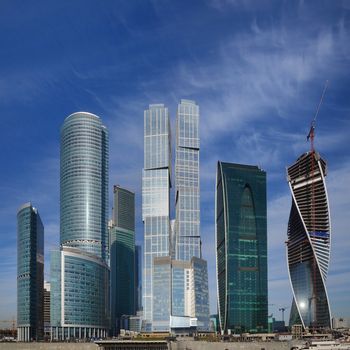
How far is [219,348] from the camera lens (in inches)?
7146

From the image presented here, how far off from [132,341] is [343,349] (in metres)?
54.6

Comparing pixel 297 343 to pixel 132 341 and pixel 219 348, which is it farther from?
pixel 132 341

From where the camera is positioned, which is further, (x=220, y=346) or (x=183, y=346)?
(x=183, y=346)

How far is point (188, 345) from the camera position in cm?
18588

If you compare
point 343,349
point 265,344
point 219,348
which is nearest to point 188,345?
point 219,348

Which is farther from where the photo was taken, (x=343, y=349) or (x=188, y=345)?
(x=188, y=345)

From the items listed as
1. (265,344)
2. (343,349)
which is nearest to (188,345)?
(265,344)

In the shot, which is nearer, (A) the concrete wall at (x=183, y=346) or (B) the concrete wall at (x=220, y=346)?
(A) the concrete wall at (x=183, y=346)

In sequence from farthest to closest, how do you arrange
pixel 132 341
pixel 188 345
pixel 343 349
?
pixel 188 345 → pixel 132 341 → pixel 343 349

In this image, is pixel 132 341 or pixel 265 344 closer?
pixel 132 341

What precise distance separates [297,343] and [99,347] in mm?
59286

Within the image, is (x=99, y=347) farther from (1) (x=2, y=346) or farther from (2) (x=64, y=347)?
(1) (x=2, y=346)

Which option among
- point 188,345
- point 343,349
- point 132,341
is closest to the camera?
point 343,349

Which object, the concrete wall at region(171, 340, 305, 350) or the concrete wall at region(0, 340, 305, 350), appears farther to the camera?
the concrete wall at region(171, 340, 305, 350)
